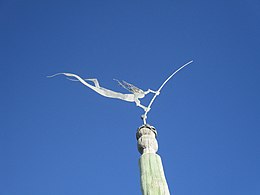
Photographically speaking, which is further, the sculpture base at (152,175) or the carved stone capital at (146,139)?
the carved stone capital at (146,139)

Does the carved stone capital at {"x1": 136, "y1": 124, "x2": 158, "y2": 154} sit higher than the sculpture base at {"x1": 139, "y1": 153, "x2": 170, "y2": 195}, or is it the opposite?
the carved stone capital at {"x1": 136, "y1": 124, "x2": 158, "y2": 154}

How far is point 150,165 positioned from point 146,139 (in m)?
0.43

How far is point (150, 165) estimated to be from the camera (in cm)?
283

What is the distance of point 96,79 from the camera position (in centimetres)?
444

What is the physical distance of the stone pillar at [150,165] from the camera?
262cm

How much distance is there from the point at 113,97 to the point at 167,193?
176cm

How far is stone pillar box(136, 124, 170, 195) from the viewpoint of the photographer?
2.62 meters

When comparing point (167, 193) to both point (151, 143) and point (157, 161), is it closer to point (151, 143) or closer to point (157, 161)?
point (157, 161)

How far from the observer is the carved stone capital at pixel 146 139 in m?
3.11

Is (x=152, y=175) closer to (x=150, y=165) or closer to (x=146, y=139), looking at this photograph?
(x=150, y=165)

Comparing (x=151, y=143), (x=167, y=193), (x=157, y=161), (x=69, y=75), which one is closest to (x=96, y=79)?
(x=69, y=75)

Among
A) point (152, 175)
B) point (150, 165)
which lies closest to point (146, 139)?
point (150, 165)

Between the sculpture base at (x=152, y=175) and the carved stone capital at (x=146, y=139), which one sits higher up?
the carved stone capital at (x=146, y=139)

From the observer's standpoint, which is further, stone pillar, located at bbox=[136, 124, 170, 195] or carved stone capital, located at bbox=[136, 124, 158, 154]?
carved stone capital, located at bbox=[136, 124, 158, 154]
